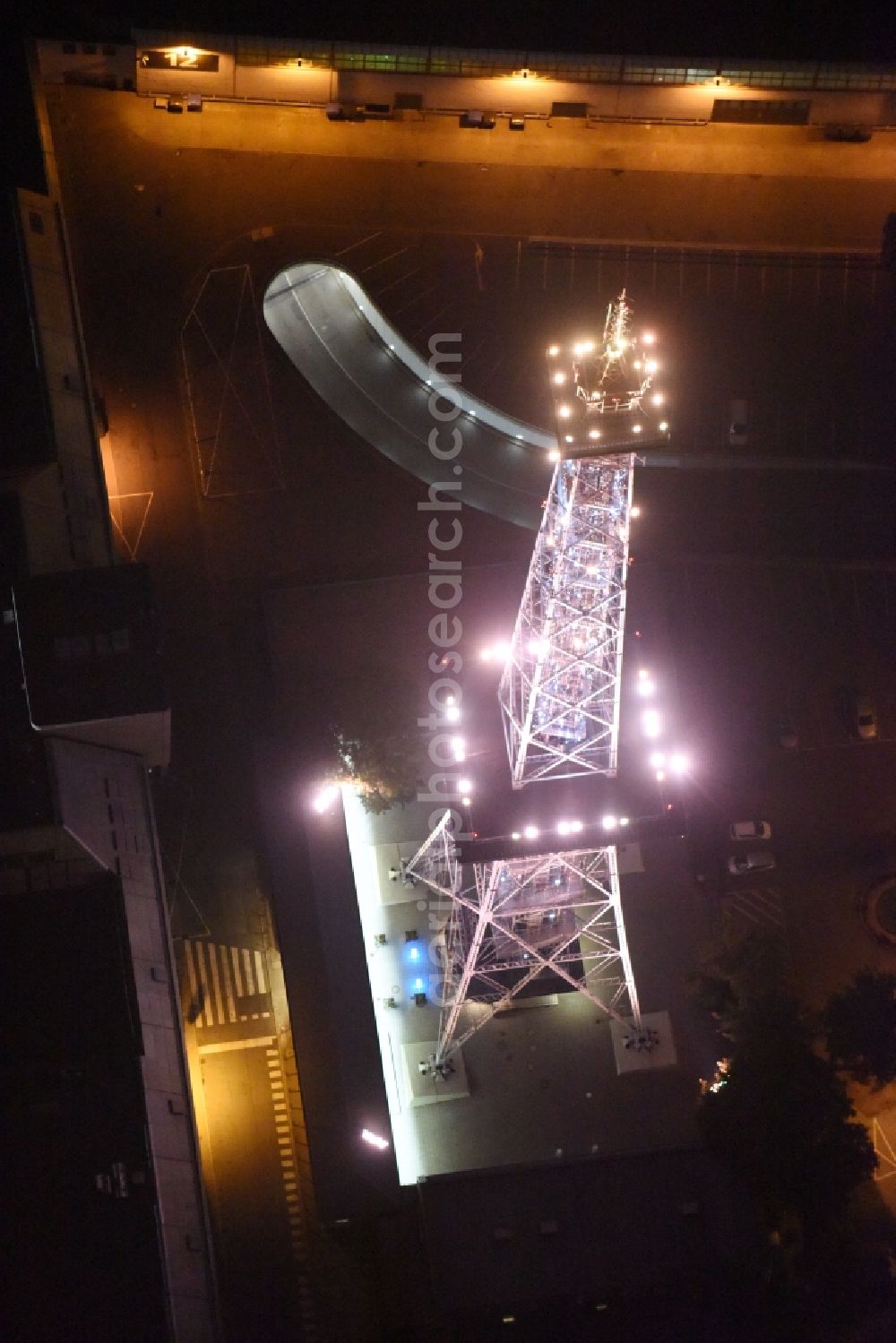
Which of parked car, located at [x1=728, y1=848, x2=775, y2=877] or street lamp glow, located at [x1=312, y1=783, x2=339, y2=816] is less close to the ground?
street lamp glow, located at [x1=312, y1=783, x2=339, y2=816]

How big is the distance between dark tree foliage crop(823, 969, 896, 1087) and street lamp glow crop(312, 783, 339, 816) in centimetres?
2413

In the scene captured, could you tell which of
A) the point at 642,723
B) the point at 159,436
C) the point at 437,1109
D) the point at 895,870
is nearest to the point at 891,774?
the point at 895,870

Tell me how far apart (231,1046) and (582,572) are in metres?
29.9

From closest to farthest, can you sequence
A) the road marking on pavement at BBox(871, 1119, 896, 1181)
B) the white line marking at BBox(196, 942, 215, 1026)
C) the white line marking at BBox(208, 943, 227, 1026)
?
the white line marking at BBox(196, 942, 215, 1026) → the white line marking at BBox(208, 943, 227, 1026) → the road marking on pavement at BBox(871, 1119, 896, 1181)

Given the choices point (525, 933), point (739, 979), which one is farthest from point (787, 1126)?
point (525, 933)

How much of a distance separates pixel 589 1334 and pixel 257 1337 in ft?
47.0

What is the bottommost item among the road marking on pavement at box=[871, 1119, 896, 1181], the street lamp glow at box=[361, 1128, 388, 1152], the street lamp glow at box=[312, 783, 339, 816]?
the road marking on pavement at box=[871, 1119, 896, 1181]

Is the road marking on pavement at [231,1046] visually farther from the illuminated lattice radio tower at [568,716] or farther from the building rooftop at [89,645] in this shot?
the building rooftop at [89,645]

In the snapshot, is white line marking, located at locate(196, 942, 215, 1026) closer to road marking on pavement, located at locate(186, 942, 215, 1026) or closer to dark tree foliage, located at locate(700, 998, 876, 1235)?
road marking on pavement, located at locate(186, 942, 215, 1026)

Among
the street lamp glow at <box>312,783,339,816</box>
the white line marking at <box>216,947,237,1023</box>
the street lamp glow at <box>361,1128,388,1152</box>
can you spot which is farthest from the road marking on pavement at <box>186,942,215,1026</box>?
the street lamp glow at <box>361,1128,388,1152</box>

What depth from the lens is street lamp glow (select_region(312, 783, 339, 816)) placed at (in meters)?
61.4

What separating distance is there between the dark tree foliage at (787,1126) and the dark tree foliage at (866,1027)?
5.48ft

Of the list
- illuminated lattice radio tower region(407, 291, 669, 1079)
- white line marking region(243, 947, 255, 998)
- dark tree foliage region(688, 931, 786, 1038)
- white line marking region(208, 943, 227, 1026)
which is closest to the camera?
illuminated lattice radio tower region(407, 291, 669, 1079)

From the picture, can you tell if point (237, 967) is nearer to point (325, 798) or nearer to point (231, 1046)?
point (231, 1046)
